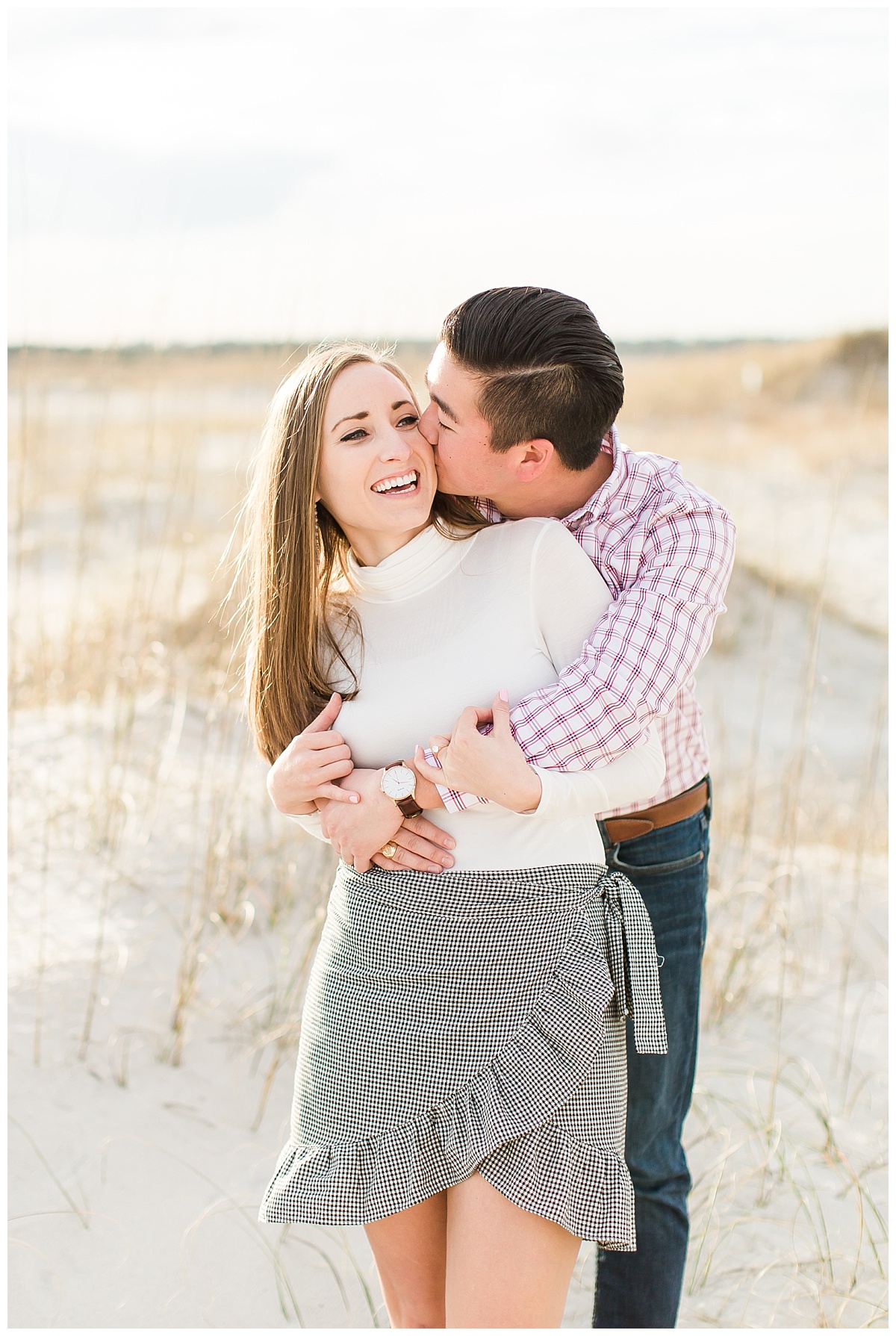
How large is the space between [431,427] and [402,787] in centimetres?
60

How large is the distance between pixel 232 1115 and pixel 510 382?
2.09 m

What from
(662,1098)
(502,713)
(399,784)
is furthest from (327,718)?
(662,1098)

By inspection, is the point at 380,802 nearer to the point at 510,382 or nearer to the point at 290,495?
the point at 290,495

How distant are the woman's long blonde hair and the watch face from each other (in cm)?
20

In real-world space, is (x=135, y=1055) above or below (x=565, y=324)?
below

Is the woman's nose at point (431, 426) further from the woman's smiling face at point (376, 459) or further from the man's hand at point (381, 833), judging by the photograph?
the man's hand at point (381, 833)

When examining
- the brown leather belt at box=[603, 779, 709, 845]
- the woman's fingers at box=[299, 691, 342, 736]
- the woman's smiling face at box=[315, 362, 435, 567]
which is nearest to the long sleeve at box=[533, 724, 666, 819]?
the brown leather belt at box=[603, 779, 709, 845]

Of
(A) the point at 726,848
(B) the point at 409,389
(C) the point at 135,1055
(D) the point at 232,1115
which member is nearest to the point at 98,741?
(C) the point at 135,1055

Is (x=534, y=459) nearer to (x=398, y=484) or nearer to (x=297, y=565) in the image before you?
(x=398, y=484)

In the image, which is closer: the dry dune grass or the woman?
the woman

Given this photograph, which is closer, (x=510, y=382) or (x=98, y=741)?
(x=510, y=382)

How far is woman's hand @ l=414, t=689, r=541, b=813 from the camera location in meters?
1.51

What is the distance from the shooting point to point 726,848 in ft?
14.8

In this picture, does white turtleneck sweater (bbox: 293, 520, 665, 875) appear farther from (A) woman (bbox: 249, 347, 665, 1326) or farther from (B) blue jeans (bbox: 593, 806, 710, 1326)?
(B) blue jeans (bbox: 593, 806, 710, 1326)
